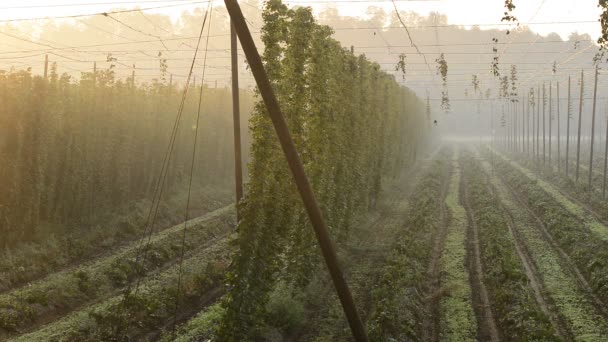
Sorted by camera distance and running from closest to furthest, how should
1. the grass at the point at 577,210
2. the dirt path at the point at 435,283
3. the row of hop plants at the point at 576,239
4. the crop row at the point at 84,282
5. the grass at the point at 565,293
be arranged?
the grass at the point at 565,293
the dirt path at the point at 435,283
the crop row at the point at 84,282
the row of hop plants at the point at 576,239
the grass at the point at 577,210

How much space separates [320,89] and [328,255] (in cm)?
1140

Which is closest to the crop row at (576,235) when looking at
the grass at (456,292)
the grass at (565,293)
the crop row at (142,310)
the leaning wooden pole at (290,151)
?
the grass at (565,293)

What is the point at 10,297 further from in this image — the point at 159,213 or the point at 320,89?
the point at 159,213

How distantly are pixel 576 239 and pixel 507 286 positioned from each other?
9291mm

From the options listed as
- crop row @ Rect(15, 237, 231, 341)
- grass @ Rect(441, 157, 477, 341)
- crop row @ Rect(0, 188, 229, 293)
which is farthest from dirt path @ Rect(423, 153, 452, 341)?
crop row @ Rect(0, 188, 229, 293)

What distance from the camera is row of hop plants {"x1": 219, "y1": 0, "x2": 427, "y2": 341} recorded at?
1641cm

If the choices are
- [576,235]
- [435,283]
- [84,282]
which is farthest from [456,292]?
[84,282]

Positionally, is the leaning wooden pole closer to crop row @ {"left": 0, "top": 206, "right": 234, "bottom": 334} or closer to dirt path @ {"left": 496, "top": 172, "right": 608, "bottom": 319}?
crop row @ {"left": 0, "top": 206, "right": 234, "bottom": 334}

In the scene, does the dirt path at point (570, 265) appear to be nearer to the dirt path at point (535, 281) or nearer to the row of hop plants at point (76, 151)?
the dirt path at point (535, 281)

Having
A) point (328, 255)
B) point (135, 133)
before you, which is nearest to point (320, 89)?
point (328, 255)

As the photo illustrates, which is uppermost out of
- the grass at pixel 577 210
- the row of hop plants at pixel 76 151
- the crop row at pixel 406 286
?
the row of hop plants at pixel 76 151

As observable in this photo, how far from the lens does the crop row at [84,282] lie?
1814 centimetres

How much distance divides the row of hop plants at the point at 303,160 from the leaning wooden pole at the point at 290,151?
413cm

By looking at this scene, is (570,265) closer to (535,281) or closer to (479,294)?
(535,281)
